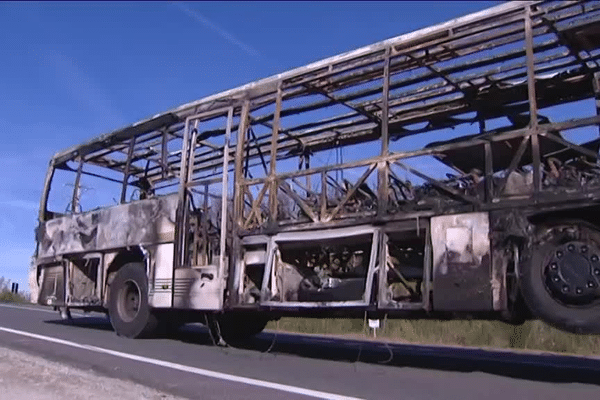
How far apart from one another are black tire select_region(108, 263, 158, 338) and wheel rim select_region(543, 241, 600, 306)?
636 centimetres

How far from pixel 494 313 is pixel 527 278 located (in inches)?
20.4

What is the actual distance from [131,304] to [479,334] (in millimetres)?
7303

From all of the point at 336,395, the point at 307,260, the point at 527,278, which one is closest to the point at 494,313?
the point at 527,278

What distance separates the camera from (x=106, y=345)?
985 cm

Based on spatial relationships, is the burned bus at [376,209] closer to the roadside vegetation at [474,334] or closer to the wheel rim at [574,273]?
the wheel rim at [574,273]

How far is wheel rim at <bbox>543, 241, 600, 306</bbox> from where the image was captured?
583cm

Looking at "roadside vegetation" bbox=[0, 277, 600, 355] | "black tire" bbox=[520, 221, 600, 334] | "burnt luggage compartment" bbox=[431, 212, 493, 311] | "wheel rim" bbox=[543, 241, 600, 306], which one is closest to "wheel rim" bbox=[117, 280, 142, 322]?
"roadside vegetation" bbox=[0, 277, 600, 355]

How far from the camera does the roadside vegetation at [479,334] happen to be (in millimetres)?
12227

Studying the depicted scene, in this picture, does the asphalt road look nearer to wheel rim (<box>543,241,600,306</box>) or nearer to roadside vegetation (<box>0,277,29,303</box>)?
wheel rim (<box>543,241,600,306</box>)

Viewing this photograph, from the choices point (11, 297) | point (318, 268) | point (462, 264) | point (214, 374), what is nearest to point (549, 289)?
point (462, 264)

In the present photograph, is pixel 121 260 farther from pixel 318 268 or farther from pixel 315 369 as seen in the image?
pixel 315 369

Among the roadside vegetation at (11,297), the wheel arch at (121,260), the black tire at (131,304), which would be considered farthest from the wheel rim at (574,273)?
the roadside vegetation at (11,297)

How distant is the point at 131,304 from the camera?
36.1 ft

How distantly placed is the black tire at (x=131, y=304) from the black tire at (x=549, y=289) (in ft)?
20.2
